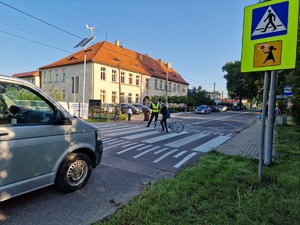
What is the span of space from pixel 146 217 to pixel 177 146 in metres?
5.49

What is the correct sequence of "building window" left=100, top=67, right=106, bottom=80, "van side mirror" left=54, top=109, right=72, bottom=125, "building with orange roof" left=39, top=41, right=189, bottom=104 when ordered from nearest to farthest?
1. "van side mirror" left=54, top=109, right=72, bottom=125
2. "building with orange roof" left=39, top=41, right=189, bottom=104
3. "building window" left=100, top=67, right=106, bottom=80

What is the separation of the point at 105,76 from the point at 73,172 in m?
33.1

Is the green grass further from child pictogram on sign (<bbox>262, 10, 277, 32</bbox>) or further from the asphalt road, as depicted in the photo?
child pictogram on sign (<bbox>262, 10, 277, 32</bbox>)

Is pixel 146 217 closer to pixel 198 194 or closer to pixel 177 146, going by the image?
pixel 198 194

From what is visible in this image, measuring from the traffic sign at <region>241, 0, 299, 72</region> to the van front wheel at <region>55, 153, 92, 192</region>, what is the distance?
12.6 feet

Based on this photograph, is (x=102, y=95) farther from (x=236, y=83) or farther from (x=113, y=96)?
(x=236, y=83)

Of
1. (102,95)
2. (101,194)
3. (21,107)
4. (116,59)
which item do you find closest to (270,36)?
(101,194)

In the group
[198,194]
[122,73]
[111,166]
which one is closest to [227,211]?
[198,194]

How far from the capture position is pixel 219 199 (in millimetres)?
3658

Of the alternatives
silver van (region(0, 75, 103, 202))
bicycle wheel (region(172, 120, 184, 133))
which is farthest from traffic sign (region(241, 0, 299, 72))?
bicycle wheel (region(172, 120, 184, 133))

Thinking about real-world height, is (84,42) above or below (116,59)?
below

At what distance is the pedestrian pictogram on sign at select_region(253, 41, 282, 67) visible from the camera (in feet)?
14.2

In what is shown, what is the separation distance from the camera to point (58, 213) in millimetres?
3246

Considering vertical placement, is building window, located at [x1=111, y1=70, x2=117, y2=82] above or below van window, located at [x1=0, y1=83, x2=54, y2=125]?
above
